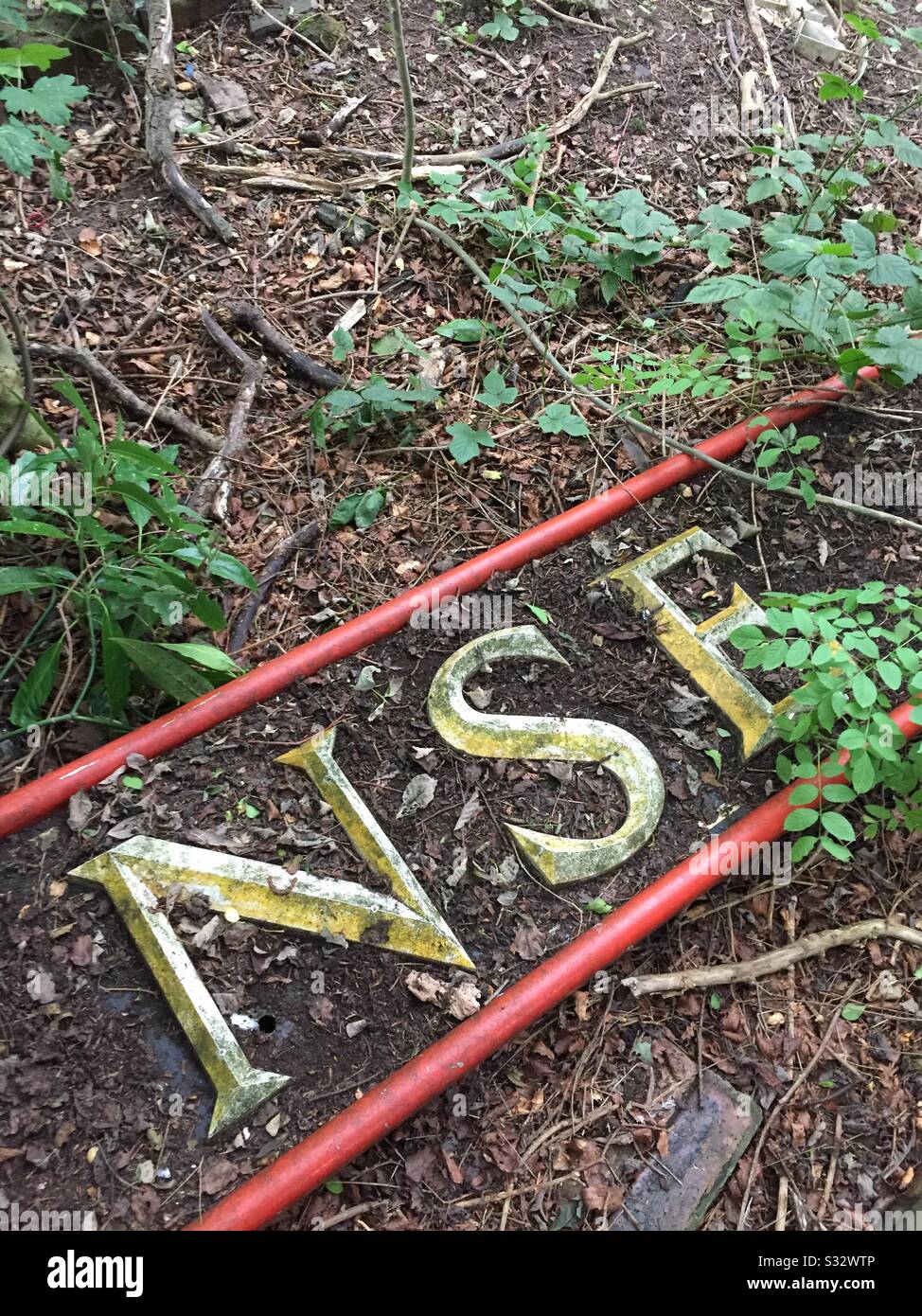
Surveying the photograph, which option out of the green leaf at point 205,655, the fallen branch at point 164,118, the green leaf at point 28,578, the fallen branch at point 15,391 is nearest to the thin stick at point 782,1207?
the green leaf at point 205,655

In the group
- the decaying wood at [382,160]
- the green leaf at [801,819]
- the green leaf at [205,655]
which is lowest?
the green leaf at [801,819]

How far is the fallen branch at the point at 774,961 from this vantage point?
7.22 feet

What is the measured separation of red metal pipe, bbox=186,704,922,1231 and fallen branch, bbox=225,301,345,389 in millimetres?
2022

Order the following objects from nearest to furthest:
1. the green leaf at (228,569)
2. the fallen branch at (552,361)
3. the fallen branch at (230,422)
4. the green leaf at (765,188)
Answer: the green leaf at (228,569) < the fallen branch at (230,422) < the fallen branch at (552,361) < the green leaf at (765,188)

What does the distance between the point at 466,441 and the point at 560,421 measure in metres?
0.35

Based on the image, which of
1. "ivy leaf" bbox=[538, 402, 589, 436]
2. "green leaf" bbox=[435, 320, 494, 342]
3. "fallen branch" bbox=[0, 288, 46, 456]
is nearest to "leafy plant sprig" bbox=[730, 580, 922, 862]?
"ivy leaf" bbox=[538, 402, 589, 436]

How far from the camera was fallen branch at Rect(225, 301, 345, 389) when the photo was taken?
3064mm

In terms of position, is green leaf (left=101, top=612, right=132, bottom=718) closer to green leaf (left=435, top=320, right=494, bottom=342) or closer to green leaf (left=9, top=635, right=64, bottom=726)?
green leaf (left=9, top=635, right=64, bottom=726)

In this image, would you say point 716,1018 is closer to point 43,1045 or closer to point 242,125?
point 43,1045

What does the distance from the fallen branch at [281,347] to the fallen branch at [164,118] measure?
0.41 metres

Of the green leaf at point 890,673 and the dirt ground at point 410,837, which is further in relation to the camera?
the green leaf at point 890,673

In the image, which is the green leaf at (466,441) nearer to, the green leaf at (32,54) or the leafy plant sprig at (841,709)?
the leafy plant sprig at (841,709)
